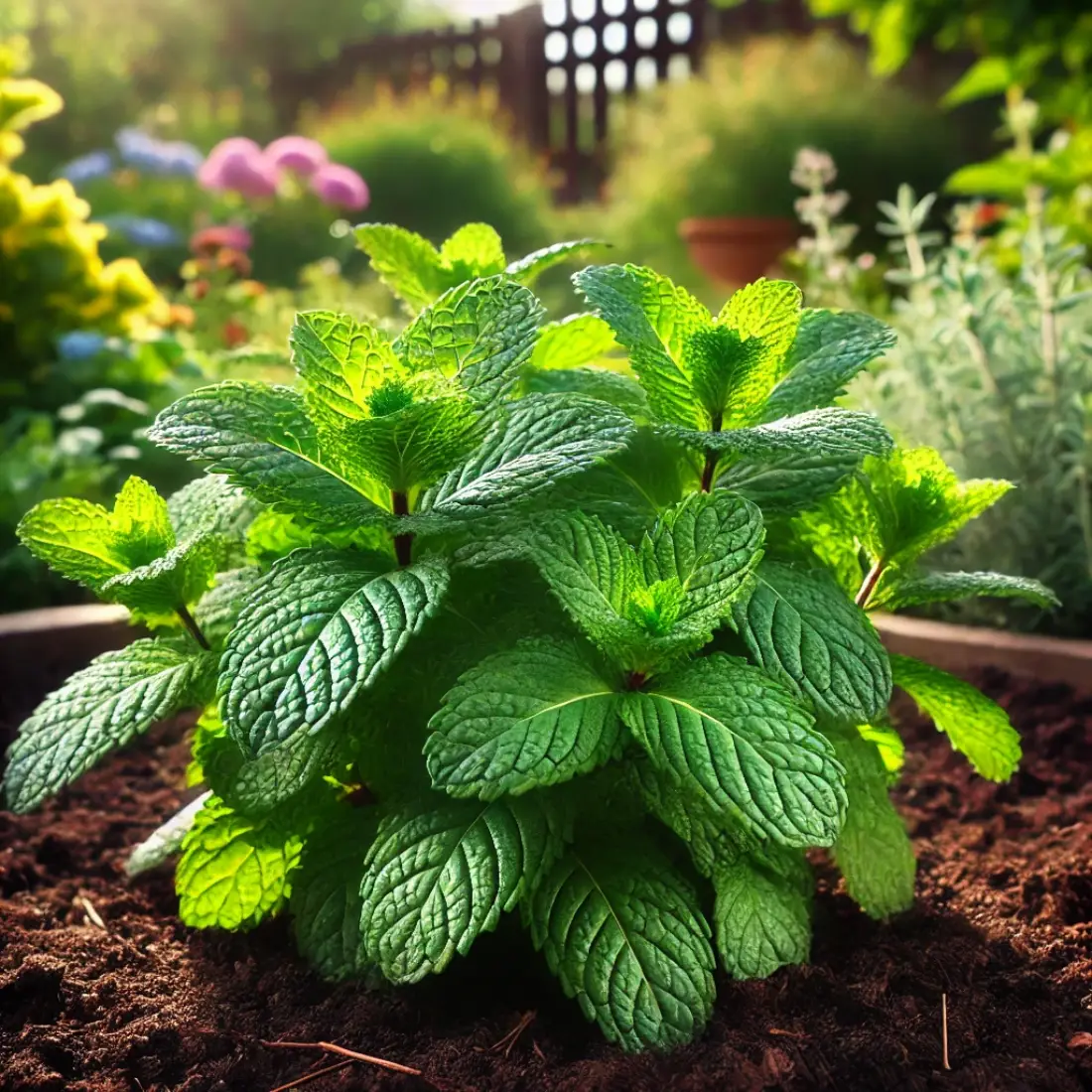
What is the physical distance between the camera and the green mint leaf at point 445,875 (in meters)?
0.98

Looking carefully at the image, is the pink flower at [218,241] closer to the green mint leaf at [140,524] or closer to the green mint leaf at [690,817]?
the green mint leaf at [140,524]

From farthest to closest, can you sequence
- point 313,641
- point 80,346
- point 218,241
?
1. point 218,241
2. point 80,346
3. point 313,641

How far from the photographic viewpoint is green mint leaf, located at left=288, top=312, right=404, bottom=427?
1069 mm

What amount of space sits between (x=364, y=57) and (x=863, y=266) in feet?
38.8

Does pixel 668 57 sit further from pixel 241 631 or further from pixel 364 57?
pixel 241 631

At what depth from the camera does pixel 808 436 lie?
1066 millimetres

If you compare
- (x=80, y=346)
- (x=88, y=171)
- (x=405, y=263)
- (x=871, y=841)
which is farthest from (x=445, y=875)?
(x=88, y=171)

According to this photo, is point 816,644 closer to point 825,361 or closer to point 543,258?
point 825,361

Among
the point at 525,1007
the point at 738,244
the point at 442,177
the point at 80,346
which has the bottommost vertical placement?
the point at 442,177

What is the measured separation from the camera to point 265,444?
1059mm

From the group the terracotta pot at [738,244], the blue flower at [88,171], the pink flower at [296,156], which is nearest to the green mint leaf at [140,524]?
the terracotta pot at [738,244]

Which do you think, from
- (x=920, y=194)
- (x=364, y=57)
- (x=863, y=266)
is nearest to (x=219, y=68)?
(x=364, y=57)

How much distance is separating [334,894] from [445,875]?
0.23 m

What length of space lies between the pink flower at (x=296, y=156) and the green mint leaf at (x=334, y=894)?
6.18 m
